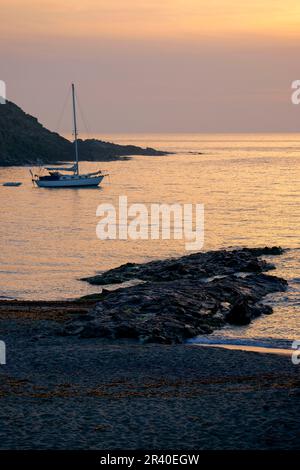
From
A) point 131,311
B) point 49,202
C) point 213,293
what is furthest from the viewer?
point 49,202

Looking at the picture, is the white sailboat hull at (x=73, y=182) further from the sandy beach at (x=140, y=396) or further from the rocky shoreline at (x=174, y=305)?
the sandy beach at (x=140, y=396)

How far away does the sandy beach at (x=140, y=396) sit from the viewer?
15281 millimetres

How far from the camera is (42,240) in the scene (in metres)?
59.2

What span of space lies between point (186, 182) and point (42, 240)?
8049 centimetres

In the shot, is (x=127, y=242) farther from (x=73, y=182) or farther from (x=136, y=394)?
(x=73, y=182)

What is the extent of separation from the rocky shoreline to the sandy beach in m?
1.01

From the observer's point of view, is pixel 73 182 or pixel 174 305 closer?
pixel 174 305

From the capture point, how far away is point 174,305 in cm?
2881

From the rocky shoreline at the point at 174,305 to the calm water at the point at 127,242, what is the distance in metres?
1.01

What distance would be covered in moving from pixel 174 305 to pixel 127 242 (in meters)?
29.7

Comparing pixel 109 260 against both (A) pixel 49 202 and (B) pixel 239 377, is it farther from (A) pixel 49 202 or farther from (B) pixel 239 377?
(A) pixel 49 202

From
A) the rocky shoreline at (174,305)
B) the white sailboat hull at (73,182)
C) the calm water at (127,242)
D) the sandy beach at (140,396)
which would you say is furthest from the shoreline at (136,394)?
the white sailboat hull at (73,182)

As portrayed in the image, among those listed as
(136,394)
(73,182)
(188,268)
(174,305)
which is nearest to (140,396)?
(136,394)
